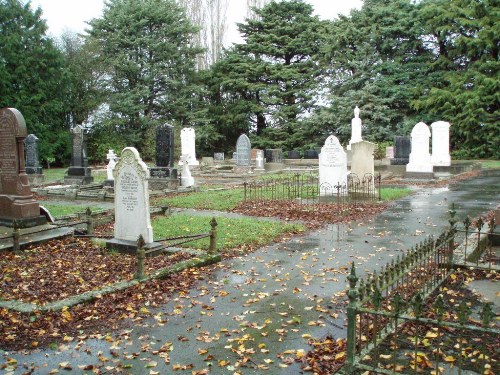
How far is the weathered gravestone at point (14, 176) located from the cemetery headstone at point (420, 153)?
18521mm

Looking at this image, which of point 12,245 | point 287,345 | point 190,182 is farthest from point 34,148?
point 287,345

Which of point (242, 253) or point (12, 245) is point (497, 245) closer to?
point (242, 253)

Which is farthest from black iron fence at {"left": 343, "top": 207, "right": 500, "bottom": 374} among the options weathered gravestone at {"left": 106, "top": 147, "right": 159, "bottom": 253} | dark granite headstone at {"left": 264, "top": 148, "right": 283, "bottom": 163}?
dark granite headstone at {"left": 264, "top": 148, "right": 283, "bottom": 163}

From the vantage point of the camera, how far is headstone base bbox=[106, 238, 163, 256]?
8.73 metres

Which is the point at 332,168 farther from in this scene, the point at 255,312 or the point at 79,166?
the point at 79,166

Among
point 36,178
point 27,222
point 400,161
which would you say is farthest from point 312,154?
point 27,222

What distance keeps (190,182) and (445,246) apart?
15.4 meters

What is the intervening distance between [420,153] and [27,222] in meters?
19.6

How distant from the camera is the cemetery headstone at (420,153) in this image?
23969 millimetres

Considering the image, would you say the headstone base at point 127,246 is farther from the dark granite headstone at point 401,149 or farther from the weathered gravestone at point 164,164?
the dark granite headstone at point 401,149

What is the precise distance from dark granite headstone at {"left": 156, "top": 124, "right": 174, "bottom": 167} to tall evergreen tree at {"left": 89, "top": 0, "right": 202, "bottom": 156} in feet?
61.5

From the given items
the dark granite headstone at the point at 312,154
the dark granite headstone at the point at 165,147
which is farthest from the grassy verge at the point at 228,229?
the dark granite headstone at the point at 312,154

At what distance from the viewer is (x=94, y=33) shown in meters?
42.4

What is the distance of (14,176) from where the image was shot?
428 inches
